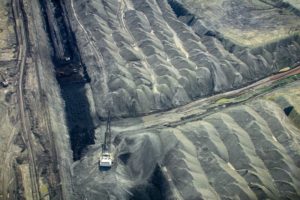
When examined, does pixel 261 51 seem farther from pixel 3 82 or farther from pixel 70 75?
pixel 3 82

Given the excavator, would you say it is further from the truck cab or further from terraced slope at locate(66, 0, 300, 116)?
the truck cab

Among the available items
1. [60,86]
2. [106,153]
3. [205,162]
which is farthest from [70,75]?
[205,162]

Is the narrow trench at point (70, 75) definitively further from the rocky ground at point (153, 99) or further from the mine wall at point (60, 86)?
the rocky ground at point (153, 99)

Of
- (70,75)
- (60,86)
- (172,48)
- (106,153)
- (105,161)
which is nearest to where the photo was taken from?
(105,161)

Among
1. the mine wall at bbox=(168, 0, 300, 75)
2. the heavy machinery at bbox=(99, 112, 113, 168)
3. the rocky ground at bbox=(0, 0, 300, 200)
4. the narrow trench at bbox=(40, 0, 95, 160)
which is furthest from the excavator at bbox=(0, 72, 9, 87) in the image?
the mine wall at bbox=(168, 0, 300, 75)

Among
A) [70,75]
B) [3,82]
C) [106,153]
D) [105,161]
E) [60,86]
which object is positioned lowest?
[105,161]

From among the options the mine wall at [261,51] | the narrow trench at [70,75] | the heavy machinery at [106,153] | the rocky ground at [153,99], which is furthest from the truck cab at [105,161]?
the mine wall at [261,51]
